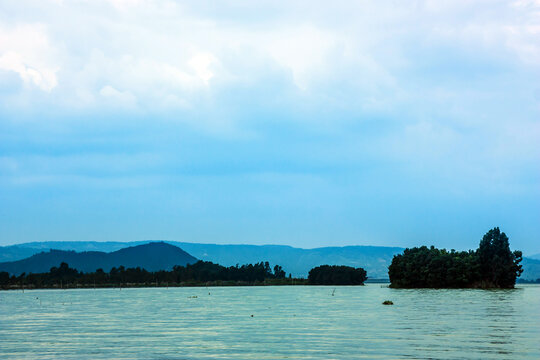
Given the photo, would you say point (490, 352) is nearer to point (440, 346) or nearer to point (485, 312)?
point (440, 346)

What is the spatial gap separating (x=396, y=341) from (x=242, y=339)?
14805 millimetres

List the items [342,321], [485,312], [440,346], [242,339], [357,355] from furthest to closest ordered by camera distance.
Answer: [485,312]
[342,321]
[242,339]
[440,346]
[357,355]

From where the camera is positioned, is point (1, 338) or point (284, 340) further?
point (1, 338)

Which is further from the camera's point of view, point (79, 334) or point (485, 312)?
point (485, 312)

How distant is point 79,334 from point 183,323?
17886mm

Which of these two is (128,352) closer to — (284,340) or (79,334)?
(284,340)

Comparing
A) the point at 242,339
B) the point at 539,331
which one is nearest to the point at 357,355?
the point at 242,339

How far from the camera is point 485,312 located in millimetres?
100562

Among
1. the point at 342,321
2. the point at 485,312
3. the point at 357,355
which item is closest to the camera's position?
the point at 357,355

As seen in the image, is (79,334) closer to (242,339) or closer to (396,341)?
(242,339)

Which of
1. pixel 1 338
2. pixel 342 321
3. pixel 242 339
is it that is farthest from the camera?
pixel 342 321

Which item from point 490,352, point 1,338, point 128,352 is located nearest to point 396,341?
point 490,352

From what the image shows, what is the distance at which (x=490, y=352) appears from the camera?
50719 millimetres

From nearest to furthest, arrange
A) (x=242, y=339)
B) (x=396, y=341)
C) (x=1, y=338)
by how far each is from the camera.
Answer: (x=396, y=341) < (x=242, y=339) < (x=1, y=338)
